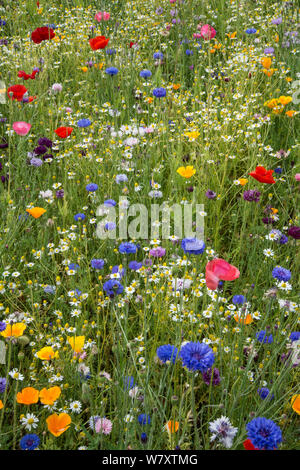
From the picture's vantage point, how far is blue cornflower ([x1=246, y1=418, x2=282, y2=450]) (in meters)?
0.92

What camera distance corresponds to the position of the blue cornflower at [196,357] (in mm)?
1055

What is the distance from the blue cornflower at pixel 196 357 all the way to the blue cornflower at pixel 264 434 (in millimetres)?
169

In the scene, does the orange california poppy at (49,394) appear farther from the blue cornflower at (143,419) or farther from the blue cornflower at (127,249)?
the blue cornflower at (127,249)

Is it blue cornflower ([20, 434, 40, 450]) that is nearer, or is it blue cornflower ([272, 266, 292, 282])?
blue cornflower ([20, 434, 40, 450])

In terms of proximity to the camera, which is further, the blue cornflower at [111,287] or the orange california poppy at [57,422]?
the blue cornflower at [111,287]

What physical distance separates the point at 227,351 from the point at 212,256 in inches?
19.1

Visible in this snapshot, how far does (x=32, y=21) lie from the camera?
15.4ft

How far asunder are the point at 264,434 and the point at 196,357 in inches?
8.8

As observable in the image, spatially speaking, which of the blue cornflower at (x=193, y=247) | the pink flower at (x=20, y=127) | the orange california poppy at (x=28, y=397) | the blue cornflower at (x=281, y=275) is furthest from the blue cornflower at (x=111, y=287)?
the pink flower at (x=20, y=127)

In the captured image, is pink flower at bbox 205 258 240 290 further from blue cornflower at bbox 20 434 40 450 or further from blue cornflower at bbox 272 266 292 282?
blue cornflower at bbox 20 434 40 450

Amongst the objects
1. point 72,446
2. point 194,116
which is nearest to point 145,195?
point 194,116

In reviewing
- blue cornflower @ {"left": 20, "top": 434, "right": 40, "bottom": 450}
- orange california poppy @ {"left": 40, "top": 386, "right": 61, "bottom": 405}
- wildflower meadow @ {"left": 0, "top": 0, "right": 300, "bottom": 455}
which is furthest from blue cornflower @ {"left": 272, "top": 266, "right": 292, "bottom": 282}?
blue cornflower @ {"left": 20, "top": 434, "right": 40, "bottom": 450}
